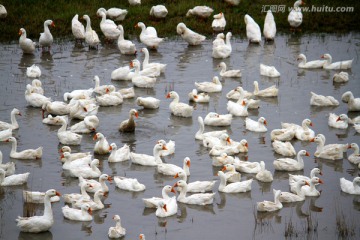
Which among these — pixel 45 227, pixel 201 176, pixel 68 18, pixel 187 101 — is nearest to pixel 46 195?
pixel 45 227

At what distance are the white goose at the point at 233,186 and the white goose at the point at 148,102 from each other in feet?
20.0

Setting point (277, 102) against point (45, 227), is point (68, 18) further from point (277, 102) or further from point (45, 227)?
point (45, 227)

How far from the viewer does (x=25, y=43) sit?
94.8ft

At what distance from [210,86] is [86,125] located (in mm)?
5180

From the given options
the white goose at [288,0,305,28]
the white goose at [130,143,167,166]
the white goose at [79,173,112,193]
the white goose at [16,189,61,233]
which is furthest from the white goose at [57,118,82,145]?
the white goose at [288,0,305,28]

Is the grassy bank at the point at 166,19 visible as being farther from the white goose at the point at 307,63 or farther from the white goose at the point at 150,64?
the white goose at the point at 307,63

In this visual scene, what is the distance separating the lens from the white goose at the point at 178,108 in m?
22.2

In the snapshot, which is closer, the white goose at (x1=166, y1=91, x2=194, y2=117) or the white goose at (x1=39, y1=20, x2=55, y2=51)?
the white goose at (x1=166, y1=91, x2=194, y2=117)

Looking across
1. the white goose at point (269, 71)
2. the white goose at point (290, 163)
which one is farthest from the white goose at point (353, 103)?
the white goose at point (290, 163)

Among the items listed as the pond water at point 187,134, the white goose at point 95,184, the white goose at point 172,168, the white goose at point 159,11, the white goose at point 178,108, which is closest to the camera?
the pond water at point 187,134

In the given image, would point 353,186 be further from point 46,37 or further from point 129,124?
point 46,37

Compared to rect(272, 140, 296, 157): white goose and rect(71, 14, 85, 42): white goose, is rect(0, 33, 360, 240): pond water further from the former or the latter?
rect(71, 14, 85, 42): white goose

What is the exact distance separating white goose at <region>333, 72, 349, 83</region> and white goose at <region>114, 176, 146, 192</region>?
10.8 m

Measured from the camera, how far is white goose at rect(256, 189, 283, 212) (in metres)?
16.1
